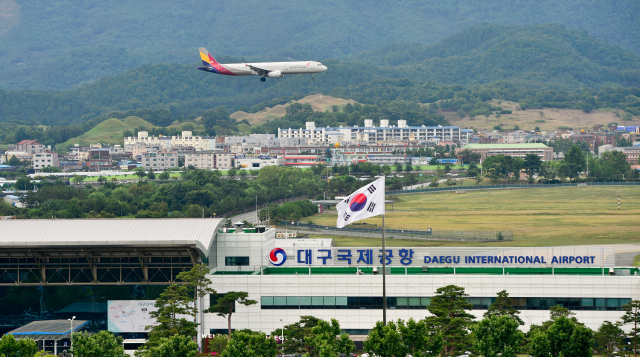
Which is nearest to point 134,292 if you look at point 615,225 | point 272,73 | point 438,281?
point 438,281

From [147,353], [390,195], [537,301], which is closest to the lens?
[147,353]

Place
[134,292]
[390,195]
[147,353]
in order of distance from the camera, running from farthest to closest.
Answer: [390,195] → [134,292] → [147,353]

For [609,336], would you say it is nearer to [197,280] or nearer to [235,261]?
[197,280]

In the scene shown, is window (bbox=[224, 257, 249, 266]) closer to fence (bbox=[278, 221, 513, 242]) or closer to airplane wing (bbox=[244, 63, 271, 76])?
fence (bbox=[278, 221, 513, 242])

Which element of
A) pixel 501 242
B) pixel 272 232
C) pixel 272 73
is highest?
pixel 272 73

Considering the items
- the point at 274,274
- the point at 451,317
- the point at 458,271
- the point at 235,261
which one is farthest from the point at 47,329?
the point at 458,271

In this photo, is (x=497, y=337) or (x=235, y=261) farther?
(x=235, y=261)

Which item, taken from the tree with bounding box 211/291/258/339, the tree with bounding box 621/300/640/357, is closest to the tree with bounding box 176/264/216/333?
the tree with bounding box 211/291/258/339

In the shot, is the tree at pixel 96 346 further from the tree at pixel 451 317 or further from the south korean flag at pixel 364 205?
the tree at pixel 451 317

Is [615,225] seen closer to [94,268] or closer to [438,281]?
[438,281]
